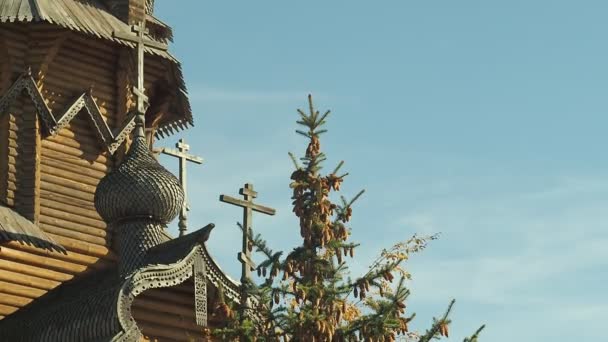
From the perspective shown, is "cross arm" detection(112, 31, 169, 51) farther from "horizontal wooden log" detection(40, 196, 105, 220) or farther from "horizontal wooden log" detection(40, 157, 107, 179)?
"horizontal wooden log" detection(40, 196, 105, 220)

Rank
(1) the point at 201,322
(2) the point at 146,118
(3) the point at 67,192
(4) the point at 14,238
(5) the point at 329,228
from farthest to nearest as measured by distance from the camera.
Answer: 1. (2) the point at 146,118
2. (3) the point at 67,192
3. (4) the point at 14,238
4. (1) the point at 201,322
5. (5) the point at 329,228

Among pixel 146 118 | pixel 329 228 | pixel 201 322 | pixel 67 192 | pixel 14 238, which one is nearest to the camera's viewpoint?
pixel 329 228

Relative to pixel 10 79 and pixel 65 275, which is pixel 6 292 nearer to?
pixel 65 275

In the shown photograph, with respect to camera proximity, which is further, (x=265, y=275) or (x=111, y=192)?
(x=111, y=192)

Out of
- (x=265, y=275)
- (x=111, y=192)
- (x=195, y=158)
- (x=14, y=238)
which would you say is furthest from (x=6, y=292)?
(x=265, y=275)

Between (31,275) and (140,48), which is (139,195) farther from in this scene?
(140,48)

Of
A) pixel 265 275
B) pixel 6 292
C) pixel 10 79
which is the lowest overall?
pixel 265 275

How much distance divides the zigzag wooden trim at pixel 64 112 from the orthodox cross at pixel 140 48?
1.03m

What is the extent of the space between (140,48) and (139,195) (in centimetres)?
265

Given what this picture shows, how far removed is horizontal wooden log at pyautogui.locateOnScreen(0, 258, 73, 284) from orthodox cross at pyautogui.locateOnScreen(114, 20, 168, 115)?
8.03 feet

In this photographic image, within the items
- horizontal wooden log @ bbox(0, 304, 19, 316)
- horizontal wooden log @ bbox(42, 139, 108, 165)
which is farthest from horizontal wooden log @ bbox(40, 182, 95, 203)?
horizontal wooden log @ bbox(0, 304, 19, 316)

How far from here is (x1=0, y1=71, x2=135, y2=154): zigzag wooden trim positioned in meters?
22.3

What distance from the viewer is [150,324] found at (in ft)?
63.2

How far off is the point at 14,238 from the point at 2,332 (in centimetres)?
136
